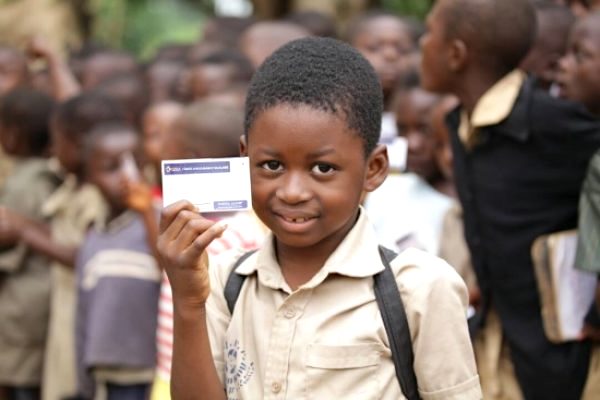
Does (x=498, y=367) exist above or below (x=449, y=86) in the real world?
below

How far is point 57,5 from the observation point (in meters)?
11.9

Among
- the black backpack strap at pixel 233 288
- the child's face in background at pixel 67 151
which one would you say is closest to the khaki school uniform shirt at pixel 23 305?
the child's face in background at pixel 67 151

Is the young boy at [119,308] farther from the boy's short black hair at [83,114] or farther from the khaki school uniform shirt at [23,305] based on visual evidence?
the boy's short black hair at [83,114]

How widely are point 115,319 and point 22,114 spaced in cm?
211

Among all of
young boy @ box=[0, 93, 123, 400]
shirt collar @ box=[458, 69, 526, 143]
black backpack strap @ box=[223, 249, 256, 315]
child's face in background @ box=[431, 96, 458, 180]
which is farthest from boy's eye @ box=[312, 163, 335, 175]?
young boy @ box=[0, 93, 123, 400]

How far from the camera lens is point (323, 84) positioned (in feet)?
7.86

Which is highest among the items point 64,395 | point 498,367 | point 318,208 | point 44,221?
point 318,208

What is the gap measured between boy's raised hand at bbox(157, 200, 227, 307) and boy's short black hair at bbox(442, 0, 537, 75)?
77.9 inches

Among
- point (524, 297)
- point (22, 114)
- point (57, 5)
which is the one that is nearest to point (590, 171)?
point (524, 297)

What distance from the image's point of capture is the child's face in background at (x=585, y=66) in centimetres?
366

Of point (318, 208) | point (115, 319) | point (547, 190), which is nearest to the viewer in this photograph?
point (318, 208)

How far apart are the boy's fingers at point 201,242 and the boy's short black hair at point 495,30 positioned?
1.99 meters

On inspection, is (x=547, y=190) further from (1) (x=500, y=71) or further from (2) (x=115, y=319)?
(2) (x=115, y=319)

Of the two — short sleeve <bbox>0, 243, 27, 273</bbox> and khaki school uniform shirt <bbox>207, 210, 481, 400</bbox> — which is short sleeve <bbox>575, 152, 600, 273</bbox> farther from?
short sleeve <bbox>0, 243, 27, 273</bbox>
